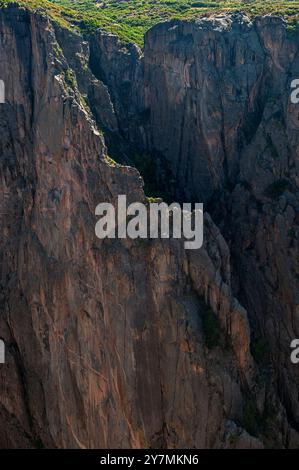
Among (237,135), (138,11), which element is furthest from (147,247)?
(138,11)

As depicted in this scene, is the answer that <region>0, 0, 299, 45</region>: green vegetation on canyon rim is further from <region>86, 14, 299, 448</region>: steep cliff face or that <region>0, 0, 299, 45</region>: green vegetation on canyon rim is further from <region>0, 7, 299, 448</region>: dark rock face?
<region>86, 14, 299, 448</region>: steep cliff face

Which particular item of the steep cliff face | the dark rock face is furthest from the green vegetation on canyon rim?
the steep cliff face

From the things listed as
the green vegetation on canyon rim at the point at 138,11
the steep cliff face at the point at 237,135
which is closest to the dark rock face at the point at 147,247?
the steep cliff face at the point at 237,135

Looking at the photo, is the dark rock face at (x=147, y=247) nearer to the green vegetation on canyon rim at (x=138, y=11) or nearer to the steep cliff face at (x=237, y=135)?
the steep cliff face at (x=237, y=135)

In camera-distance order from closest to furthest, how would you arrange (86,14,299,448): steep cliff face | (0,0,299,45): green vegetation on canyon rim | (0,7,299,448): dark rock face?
(0,7,299,448): dark rock face → (86,14,299,448): steep cliff face → (0,0,299,45): green vegetation on canyon rim

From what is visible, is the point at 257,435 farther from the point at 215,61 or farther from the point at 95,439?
the point at 215,61
